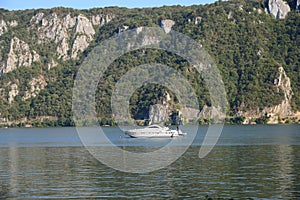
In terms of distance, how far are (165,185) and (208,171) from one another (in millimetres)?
11040

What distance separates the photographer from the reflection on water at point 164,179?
5556 centimetres

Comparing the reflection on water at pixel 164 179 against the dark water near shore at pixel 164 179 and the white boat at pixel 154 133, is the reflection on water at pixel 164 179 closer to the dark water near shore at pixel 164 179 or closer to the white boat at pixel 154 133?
the dark water near shore at pixel 164 179

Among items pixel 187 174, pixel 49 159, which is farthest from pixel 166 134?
pixel 187 174

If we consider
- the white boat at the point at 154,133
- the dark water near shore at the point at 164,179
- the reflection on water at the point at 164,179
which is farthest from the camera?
the white boat at the point at 154,133

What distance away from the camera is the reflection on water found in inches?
2188

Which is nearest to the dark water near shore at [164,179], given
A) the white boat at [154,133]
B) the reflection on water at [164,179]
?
the reflection on water at [164,179]

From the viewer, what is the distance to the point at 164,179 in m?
64.0

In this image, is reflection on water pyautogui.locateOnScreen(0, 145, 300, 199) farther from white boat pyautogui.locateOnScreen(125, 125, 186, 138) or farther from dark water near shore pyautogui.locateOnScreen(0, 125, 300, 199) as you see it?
white boat pyautogui.locateOnScreen(125, 125, 186, 138)

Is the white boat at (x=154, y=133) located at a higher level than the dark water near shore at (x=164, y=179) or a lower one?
higher

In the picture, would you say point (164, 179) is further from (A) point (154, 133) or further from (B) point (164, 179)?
(A) point (154, 133)

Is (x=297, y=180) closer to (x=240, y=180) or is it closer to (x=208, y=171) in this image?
(x=240, y=180)

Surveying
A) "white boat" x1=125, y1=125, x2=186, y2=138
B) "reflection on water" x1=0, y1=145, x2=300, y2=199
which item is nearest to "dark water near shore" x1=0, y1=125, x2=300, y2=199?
"reflection on water" x1=0, y1=145, x2=300, y2=199

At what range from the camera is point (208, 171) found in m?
69.9

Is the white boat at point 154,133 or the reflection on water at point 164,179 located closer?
the reflection on water at point 164,179
